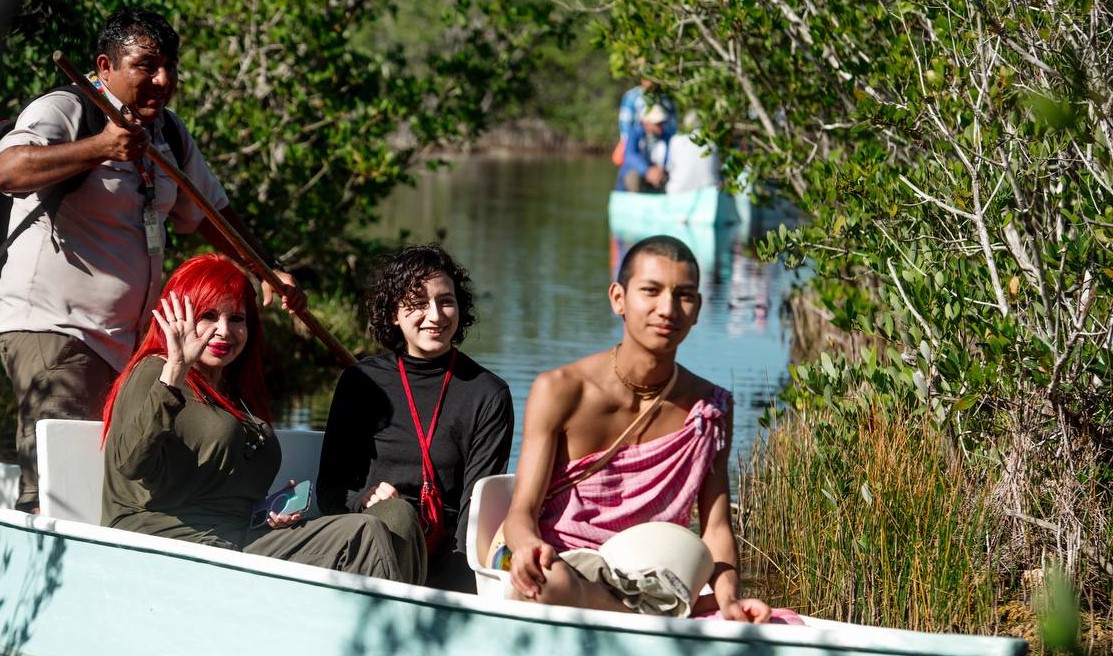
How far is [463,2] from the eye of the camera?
11250mm

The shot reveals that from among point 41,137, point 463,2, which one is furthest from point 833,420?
point 463,2

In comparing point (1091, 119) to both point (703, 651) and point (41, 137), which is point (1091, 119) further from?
point (41, 137)

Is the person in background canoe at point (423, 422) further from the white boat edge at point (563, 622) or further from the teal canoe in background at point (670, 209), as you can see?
the teal canoe in background at point (670, 209)

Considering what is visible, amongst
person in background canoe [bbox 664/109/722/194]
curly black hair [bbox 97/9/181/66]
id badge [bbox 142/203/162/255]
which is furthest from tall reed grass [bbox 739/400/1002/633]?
person in background canoe [bbox 664/109/722/194]

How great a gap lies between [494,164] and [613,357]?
42.1 meters

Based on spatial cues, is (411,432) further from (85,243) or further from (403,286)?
(85,243)

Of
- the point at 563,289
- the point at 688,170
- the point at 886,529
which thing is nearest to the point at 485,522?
the point at 886,529

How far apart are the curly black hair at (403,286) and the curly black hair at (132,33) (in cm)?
101

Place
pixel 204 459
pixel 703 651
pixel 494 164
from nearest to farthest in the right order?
pixel 703 651, pixel 204 459, pixel 494 164

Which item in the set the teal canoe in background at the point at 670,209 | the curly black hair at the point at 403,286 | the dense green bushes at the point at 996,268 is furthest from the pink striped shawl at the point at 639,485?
the teal canoe in background at the point at 670,209

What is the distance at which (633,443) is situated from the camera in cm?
421

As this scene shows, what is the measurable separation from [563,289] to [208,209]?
11378 mm

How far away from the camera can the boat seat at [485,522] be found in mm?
4453

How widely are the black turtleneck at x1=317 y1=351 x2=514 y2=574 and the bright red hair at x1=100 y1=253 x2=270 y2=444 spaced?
27 cm
